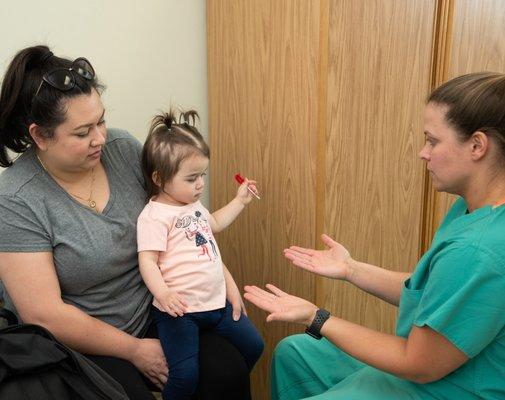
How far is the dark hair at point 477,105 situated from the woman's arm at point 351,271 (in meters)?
0.46

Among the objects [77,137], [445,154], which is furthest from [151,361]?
[445,154]

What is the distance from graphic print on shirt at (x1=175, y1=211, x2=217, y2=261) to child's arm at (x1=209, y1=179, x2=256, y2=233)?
4.8 inches

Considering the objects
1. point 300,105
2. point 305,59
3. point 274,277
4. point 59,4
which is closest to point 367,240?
point 274,277

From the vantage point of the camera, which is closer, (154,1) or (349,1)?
(349,1)

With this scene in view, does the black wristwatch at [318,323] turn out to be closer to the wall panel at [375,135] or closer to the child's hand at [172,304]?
the child's hand at [172,304]

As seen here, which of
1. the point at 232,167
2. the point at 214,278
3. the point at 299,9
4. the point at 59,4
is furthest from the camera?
the point at 232,167

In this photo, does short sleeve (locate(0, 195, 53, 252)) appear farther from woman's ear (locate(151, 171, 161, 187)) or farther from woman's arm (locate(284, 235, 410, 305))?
woman's arm (locate(284, 235, 410, 305))

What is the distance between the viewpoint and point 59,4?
1.66m

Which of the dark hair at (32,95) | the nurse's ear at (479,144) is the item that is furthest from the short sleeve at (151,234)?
the nurse's ear at (479,144)

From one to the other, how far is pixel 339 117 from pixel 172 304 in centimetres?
76

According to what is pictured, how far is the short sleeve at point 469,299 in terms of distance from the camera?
0.94 metres

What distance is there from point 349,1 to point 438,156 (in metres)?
0.70

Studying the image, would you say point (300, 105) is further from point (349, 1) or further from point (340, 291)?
point (340, 291)

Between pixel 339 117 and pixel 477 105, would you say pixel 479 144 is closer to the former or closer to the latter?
pixel 477 105
